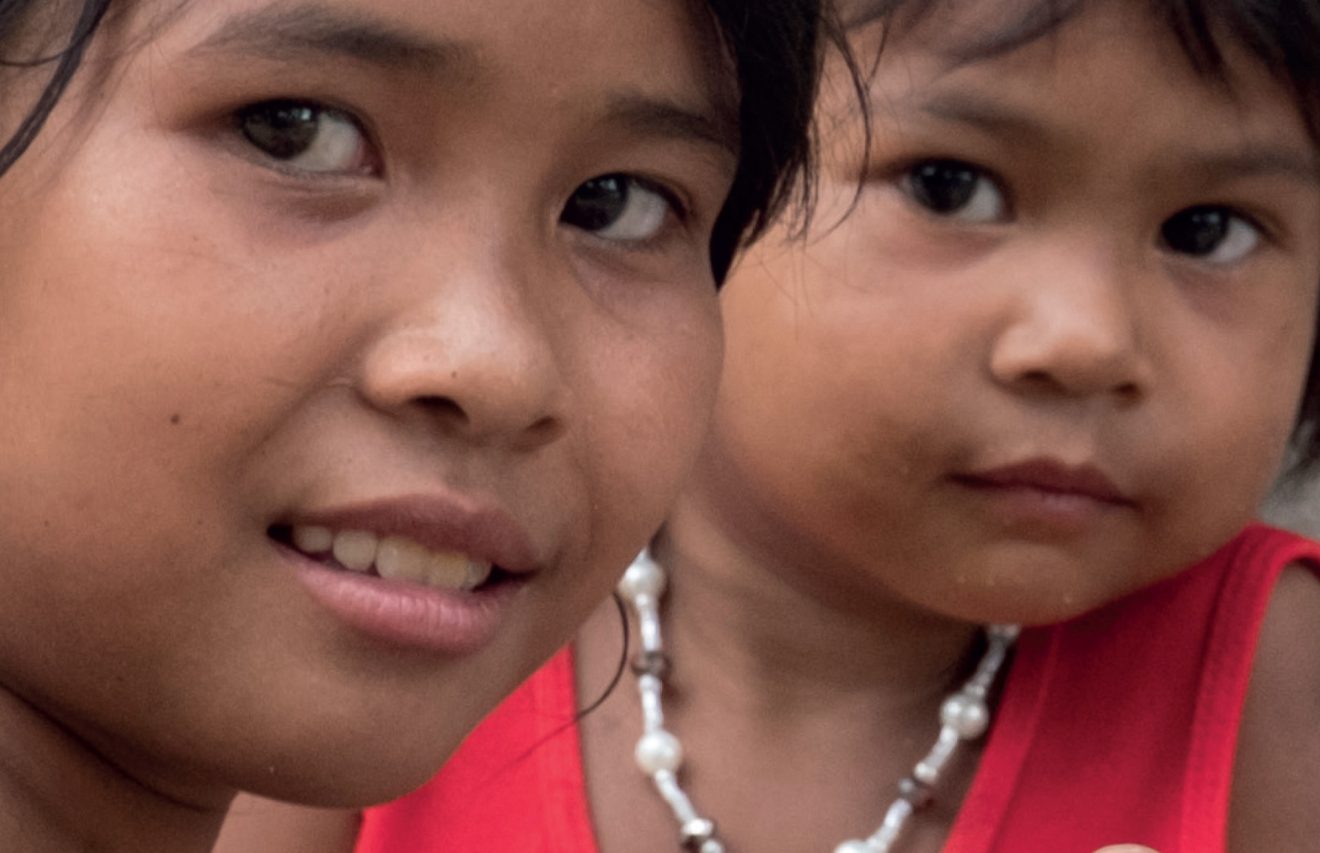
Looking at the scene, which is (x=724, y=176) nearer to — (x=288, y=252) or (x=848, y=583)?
(x=288, y=252)

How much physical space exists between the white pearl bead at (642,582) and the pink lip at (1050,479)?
40cm

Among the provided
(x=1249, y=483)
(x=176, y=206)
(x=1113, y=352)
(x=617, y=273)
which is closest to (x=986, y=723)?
(x=1249, y=483)

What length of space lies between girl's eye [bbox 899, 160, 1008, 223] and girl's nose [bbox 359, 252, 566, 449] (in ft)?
1.99

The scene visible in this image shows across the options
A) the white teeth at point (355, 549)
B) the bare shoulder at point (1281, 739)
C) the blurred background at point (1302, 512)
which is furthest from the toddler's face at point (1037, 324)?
the blurred background at point (1302, 512)

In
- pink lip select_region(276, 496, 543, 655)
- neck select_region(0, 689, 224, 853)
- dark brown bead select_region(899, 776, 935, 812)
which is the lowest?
neck select_region(0, 689, 224, 853)

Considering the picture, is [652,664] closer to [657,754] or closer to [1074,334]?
[657,754]

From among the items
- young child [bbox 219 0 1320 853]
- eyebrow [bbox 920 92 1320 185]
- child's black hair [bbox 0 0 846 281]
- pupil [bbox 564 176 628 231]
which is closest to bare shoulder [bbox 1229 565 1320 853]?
young child [bbox 219 0 1320 853]

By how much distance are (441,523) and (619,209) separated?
245 millimetres

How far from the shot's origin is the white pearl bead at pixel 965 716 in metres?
1.68

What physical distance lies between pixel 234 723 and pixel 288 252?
0.80 feet

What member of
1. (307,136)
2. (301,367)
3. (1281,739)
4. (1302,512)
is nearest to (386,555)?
(301,367)

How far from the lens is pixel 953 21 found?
1.43 metres

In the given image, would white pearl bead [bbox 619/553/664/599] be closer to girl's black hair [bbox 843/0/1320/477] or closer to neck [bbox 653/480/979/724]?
neck [bbox 653/480/979/724]

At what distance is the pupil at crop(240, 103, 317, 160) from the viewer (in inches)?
37.1
